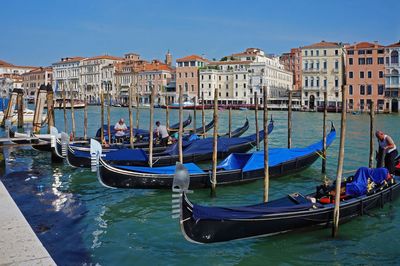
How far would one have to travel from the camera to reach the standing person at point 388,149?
5773mm

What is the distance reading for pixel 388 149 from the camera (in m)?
5.80

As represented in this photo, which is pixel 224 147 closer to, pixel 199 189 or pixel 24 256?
pixel 199 189

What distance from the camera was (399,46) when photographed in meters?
32.3

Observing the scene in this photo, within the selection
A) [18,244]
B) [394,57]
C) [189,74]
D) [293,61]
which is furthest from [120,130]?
[293,61]

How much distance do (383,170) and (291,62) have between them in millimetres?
50498

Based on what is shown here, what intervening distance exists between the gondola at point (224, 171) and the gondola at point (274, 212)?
1657mm

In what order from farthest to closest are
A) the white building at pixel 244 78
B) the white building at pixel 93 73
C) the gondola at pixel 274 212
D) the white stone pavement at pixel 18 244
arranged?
the white building at pixel 93 73 < the white building at pixel 244 78 < the gondola at pixel 274 212 < the white stone pavement at pixel 18 244

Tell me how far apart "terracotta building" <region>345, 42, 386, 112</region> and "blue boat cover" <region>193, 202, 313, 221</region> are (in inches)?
1236

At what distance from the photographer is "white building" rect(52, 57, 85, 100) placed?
55.3 m

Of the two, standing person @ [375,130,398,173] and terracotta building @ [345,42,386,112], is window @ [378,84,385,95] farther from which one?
standing person @ [375,130,398,173]

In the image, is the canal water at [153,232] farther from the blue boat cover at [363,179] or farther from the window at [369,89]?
the window at [369,89]

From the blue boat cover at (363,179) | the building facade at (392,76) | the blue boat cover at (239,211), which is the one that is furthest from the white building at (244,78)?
the blue boat cover at (239,211)

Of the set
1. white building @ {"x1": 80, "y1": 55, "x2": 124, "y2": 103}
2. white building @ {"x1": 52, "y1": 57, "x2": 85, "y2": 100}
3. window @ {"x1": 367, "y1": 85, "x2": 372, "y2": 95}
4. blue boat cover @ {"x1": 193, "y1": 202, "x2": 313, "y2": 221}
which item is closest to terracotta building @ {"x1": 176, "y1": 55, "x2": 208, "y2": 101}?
white building @ {"x1": 80, "y1": 55, "x2": 124, "y2": 103}

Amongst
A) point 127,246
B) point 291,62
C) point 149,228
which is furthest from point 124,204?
point 291,62
